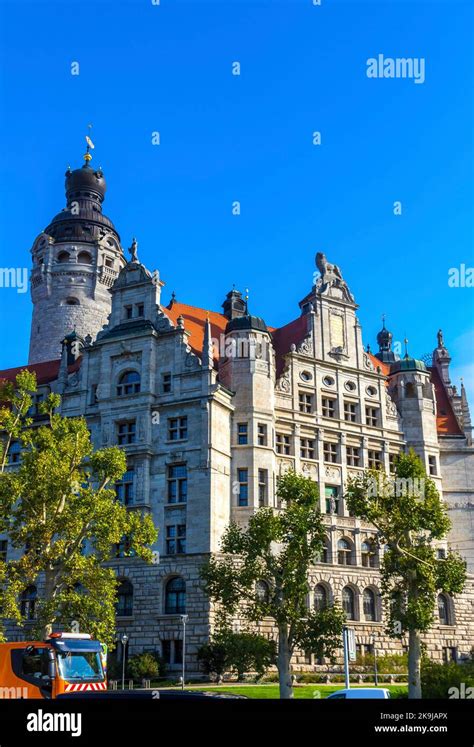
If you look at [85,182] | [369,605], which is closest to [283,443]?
[369,605]

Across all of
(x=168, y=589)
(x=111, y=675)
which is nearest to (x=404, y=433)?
(x=168, y=589)

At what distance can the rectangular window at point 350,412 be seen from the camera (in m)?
67.5

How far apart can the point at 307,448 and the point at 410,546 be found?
2408cm

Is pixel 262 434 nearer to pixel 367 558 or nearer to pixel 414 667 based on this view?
pixel 367 558

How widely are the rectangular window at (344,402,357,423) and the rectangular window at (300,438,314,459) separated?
4.29 meters

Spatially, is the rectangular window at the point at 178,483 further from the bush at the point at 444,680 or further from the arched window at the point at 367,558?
the bush at the point at 444,680

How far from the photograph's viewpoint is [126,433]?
6038 cm

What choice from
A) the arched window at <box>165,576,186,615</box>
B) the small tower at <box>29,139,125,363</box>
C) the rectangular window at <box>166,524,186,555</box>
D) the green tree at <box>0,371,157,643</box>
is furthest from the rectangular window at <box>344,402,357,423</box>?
the small tower at <box>29,139,125,363</box>

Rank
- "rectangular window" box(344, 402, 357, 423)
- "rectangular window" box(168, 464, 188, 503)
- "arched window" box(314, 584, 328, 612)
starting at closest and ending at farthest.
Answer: "rectangular window" box(168, 464, 188, 503)
"arched window" box(314, 584, 328, 612)
"rectangular window" box(344, 402, 357, 423)

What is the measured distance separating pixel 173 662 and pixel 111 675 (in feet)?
13.6

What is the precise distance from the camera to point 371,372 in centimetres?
6938

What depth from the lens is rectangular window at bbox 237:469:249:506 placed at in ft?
193

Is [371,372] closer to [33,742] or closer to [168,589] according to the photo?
[168,589]

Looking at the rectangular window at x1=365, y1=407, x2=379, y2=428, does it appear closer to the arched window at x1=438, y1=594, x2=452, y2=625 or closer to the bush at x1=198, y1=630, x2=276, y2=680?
the arched window at x1=438, y1=594, x2=452, y2=625
